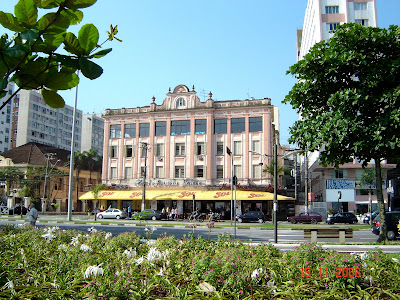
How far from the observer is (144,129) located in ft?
172

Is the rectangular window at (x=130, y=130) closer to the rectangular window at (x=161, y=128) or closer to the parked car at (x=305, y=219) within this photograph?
the rectangular window at (x=161, y=128)

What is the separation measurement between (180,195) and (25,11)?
45.3 metres

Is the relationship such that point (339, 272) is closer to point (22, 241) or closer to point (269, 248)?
point (269, 248)

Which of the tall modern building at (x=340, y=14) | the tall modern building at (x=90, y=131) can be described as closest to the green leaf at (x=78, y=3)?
the tall modern building at (x=340, y=14)

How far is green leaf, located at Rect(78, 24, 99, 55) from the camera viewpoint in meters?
1.89

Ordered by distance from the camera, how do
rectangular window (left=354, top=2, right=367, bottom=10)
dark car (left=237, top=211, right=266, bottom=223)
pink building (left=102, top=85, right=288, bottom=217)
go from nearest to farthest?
dark car (left=237, top=211, right=266, bottom=223), pink building (left=102, top=85, right=288, bottom=217), rectangular window (left=354, top=2, right=367, bottom=10)

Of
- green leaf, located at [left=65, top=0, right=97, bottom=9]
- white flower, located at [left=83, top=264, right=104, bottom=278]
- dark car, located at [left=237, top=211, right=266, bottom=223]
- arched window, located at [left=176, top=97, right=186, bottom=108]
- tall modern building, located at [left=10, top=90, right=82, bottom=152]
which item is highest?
tall modern building, located at [left=10, top=90, right=82, bottom=152]

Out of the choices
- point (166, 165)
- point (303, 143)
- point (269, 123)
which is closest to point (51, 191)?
point (166, 165)

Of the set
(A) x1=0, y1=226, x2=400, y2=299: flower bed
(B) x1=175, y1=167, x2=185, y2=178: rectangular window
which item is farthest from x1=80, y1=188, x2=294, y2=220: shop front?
(A) x1=0, y1=226, x2=400, y2=299: flower bed

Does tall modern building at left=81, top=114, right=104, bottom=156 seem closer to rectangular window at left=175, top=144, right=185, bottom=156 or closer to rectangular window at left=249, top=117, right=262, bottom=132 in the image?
rectangular window at left=175, top=144, right=185, bottom=156

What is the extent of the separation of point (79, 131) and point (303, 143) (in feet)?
326

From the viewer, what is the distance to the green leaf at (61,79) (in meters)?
2.04

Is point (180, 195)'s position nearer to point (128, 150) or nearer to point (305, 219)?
point (128, 150)

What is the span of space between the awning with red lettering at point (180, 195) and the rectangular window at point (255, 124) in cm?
806
